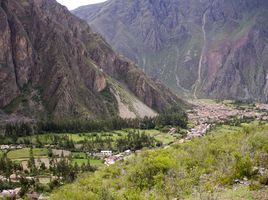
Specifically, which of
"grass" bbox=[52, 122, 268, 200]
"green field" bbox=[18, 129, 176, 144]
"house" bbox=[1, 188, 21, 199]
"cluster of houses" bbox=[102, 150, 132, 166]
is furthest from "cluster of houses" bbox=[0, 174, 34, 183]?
"green field" bbox=[18, 129, 176, 144]

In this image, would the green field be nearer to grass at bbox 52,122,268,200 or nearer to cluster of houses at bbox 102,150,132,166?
cluster of houses at bbox 102,150,132,166

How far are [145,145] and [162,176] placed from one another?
3919 inches

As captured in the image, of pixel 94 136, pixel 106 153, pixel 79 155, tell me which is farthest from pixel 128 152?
pixel 94 136

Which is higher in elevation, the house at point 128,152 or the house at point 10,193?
the house at point 10,193

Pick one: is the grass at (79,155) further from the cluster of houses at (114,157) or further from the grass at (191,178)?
the grass at (191,178)

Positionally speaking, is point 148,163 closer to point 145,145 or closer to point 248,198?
point 248,198

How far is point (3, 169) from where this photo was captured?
11688 cm

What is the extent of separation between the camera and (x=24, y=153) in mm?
140625

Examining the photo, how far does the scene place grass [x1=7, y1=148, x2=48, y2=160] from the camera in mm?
136300

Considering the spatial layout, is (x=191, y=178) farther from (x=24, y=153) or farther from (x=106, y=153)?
(x=24, y=153)

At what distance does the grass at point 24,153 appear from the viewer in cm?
13630

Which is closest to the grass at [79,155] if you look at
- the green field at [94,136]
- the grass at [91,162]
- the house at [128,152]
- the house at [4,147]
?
the grass at [91,162]

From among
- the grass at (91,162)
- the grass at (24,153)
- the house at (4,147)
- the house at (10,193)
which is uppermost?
the house at (10,193)

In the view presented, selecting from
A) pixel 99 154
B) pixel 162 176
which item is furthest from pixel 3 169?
pixel 162 176
